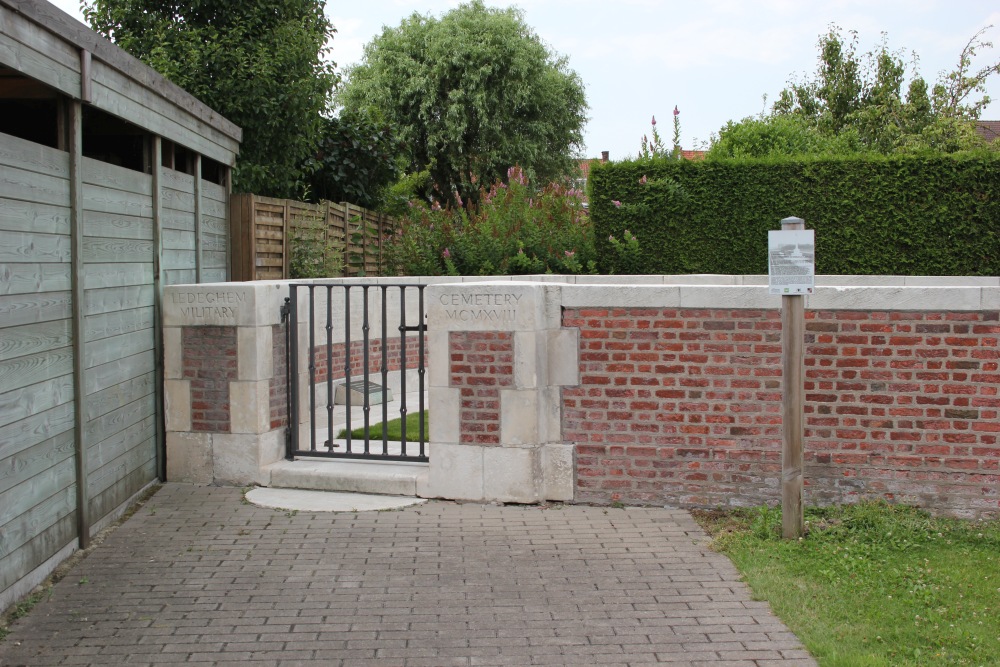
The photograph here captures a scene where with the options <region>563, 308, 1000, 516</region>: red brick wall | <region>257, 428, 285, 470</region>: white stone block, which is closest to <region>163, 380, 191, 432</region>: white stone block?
<region>257, 428, 285, 470</region>: white stone block

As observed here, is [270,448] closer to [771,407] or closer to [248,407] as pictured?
[248,407]

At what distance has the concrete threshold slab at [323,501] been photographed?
628 cm

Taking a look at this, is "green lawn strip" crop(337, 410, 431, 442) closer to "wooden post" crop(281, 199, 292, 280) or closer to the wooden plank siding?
"wooden post" crop(281, 199, 292, 280)

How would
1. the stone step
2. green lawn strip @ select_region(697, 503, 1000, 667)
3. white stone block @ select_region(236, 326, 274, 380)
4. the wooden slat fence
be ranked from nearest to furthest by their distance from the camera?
A: 1. green lawn strip @ select_region(697, 503, 1000, 667)
2. the stone step
3. white stone block @ select_region(236, 326, 274, 380)
4. the wooden slat fence

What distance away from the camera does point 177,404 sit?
6902mm

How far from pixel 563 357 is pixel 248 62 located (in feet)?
23.9

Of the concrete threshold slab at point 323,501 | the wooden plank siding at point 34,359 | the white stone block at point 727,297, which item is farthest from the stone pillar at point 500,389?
the wooden plank siding at point 34,359

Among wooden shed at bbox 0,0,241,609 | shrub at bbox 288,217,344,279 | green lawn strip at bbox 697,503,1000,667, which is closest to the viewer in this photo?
green lawn strip at bbox 697,503,1000,667

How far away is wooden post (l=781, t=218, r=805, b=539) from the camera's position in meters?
5.45

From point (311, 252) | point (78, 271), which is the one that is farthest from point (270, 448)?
point (311, 252)

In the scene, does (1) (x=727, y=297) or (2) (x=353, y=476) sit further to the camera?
(2) (x=353, y=476)

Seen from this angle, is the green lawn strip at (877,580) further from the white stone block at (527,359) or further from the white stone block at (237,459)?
the white stone block at (237,459)

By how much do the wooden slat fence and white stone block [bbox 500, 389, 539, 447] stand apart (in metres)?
3.71

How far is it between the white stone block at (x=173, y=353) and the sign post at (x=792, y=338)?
13.6ft
